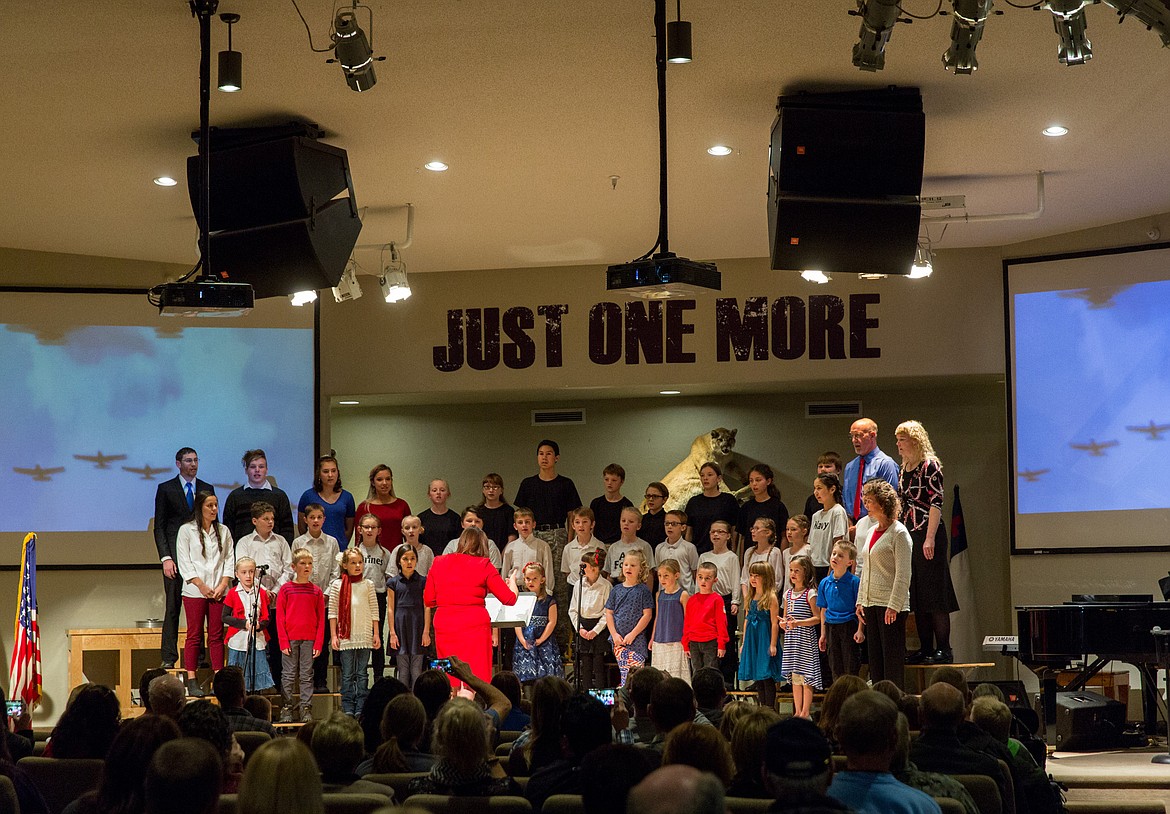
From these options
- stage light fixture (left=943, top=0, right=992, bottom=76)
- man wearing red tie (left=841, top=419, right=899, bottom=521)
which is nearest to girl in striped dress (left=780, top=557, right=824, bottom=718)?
man wearing red tie (left=841, top=419, right=899, bottom=521)

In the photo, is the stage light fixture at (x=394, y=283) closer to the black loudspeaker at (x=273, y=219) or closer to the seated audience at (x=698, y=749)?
the black loudspeaker at (x=273, y=219)

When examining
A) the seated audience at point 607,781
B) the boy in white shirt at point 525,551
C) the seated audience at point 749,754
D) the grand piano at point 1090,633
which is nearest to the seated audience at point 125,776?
the seated audience at point 607,781

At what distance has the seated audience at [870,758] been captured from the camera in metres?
3.15

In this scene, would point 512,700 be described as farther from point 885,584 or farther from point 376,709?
point 885,584

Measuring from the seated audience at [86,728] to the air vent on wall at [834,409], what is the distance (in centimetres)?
936

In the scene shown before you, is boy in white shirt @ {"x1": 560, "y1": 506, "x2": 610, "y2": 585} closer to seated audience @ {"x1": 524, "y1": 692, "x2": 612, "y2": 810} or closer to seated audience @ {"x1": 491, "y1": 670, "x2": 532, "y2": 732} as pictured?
seated audience @ {"x1": 491, "y1": 670, "x2": 532, "y2": 732}

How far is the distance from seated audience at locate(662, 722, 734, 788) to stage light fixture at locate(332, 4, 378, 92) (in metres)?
3.48

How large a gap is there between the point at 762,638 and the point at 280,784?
274 inches

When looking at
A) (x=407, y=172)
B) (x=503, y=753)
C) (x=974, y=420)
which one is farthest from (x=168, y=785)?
(x=974, y=420)

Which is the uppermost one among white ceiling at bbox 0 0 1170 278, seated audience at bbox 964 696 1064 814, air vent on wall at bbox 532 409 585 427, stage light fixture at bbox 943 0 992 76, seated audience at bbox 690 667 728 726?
white ceiling at bbox 0 0 1170 278

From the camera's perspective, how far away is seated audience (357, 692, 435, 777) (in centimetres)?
436

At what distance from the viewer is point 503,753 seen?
5160mm

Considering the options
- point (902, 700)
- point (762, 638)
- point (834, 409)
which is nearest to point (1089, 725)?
point (762, 638)

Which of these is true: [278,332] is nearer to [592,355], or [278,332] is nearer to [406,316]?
[406,316]
